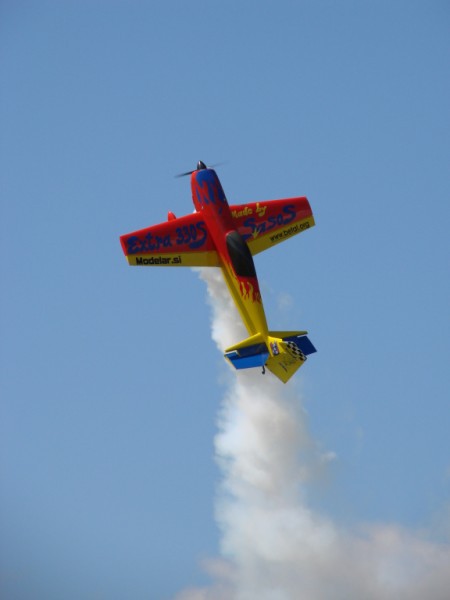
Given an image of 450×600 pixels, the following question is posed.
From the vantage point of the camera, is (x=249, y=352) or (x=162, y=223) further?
(x=162, y=223)

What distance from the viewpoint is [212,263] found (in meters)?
72.1

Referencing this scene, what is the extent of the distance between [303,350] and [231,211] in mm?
9638

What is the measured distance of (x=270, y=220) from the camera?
74.8 metres

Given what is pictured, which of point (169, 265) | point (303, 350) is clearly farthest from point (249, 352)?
point (169, 265)

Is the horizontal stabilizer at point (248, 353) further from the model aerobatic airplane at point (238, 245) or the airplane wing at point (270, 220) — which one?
the airplane wing at point (270, 220)

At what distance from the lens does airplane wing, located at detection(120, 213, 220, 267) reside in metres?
71.6

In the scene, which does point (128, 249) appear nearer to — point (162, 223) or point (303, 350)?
point (162, 223)

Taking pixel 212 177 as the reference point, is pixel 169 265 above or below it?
below

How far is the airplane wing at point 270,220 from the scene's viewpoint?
242ft

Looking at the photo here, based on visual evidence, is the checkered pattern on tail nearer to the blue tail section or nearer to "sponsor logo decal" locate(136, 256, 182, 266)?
the blue tail section

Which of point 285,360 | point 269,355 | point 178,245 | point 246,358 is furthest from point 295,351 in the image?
point 178,245

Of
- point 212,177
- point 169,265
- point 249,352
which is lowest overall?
point 249,352

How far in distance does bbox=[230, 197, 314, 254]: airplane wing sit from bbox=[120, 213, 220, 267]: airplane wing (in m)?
2.42

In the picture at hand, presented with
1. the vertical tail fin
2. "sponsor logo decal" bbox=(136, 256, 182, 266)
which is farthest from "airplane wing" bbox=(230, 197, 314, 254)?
the vertical tail fin
